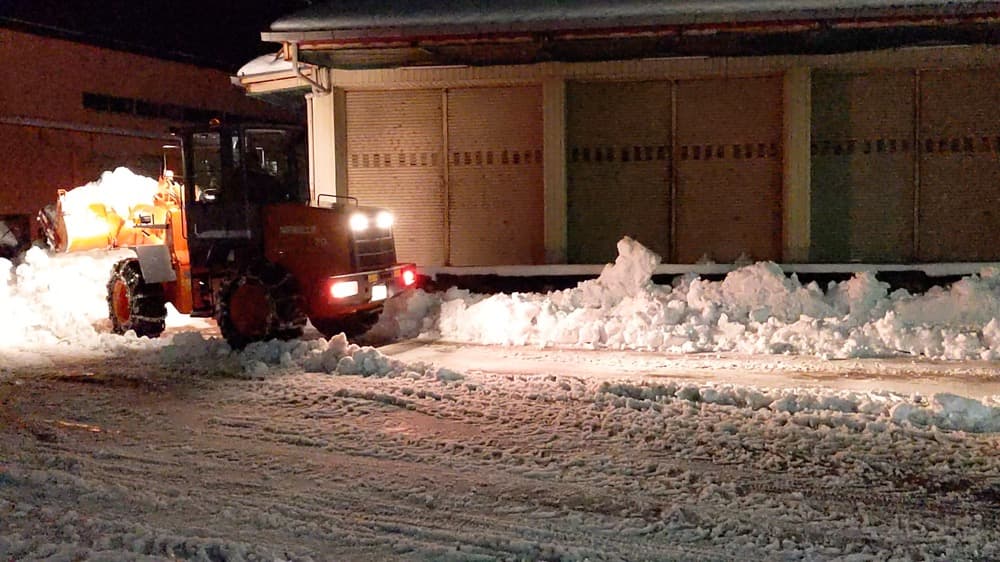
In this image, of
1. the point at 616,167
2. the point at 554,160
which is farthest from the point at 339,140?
the point at 616,167

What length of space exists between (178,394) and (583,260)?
851 centimetres

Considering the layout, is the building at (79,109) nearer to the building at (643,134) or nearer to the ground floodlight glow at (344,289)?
the building at (643,134)

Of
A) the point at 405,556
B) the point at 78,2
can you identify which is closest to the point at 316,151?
the point at 405,556

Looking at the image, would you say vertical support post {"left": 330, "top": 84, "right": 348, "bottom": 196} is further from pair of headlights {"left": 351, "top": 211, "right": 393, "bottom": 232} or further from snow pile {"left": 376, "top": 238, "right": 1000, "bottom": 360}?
pair of headlights {"left": 351, "top": 211, "right": 393, "bottom": 232}

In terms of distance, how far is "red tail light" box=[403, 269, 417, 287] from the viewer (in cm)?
1402

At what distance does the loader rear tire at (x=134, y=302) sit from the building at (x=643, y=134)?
417 cm

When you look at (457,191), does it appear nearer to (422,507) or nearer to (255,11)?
(422,507)

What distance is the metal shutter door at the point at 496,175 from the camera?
17.0 meters

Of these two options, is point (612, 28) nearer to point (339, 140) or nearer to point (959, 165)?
point (339, 140)

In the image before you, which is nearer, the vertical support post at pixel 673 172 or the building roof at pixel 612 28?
the building roof at pixel 612 28

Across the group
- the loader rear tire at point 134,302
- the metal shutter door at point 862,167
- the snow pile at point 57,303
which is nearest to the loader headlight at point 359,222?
the loader rear tire at point 134,302

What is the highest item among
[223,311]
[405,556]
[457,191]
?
[457,191]

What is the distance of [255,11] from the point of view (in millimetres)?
40312

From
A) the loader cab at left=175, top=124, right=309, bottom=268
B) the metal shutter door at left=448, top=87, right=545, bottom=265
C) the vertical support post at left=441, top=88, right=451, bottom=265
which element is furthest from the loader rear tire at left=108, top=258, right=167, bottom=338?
the metal shutter door at left=448, top=87, right=545, bottom=265
